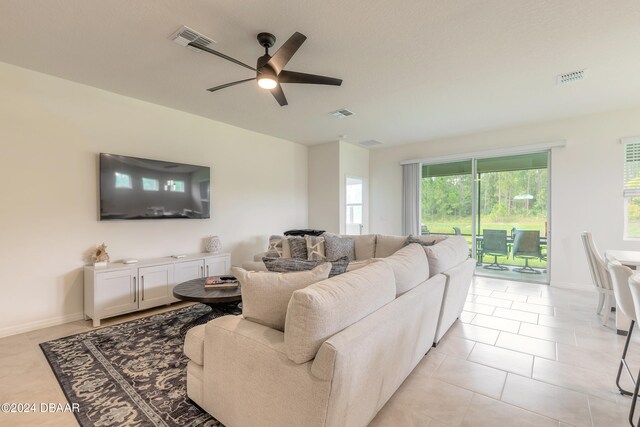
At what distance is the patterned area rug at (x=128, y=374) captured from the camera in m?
1.83

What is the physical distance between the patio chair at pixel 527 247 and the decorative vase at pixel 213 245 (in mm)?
5297

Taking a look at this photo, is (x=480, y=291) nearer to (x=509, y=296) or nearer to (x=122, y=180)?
(x=509, y=296)

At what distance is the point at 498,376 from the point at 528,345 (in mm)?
775

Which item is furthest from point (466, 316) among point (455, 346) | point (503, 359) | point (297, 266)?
point (297, 266)

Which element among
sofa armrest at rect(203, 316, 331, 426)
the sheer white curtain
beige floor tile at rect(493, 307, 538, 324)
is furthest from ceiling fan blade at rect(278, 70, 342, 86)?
the sheer white curtain

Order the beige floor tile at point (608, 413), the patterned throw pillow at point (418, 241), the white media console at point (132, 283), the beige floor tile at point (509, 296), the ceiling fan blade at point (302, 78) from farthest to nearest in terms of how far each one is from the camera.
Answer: the beige floor tile at point (509, 296), the patterned throw pillow at point (418, 241), the white media console at point (132, 283), the ceiling fan blade at point (302, 78), the beige floor tile at point (608, 413)

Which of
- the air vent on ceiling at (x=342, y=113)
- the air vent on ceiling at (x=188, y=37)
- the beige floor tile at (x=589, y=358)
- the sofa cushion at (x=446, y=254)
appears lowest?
the beige floor tile at (x=589, y=358)

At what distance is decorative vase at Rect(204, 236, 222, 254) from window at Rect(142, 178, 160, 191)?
1.08 meters

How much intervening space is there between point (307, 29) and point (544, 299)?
15.3 feet

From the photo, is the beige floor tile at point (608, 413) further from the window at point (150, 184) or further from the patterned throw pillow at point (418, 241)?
the window at point (150, 184)

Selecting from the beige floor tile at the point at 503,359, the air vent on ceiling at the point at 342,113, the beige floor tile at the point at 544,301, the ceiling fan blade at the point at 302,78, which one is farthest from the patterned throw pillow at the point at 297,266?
the beige floor tile at the point at 544,301

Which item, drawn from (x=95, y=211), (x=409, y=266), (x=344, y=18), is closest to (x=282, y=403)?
(x=409, y=266)

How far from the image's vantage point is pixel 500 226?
18.1 feet

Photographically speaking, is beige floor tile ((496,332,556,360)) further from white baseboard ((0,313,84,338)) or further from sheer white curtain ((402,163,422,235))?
white baseboard ((0,313,84,338))
